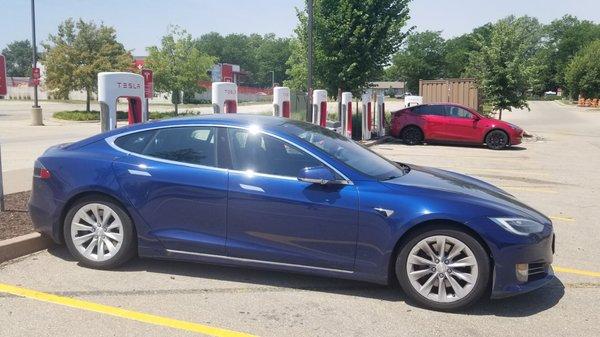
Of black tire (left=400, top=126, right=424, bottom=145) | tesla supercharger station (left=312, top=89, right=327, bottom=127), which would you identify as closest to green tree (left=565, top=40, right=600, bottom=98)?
black tire (left=400, top=126, right=424, bottom=145)

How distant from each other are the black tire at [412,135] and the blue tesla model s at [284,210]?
13.1 m

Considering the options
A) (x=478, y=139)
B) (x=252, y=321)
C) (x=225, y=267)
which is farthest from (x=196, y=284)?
(x=478, y=139)

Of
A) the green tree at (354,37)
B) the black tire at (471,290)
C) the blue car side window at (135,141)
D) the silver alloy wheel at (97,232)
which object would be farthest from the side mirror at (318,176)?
the green tree at (354,37)

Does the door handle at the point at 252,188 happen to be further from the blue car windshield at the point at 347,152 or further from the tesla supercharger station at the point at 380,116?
the tesla supercharger station at the point at 380,116

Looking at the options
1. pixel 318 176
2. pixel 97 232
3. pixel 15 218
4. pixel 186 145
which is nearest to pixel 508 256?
pixel 318 176

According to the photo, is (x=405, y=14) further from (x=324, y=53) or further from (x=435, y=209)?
(x=435, y=209)

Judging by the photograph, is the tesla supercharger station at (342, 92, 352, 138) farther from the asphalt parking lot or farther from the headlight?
the headlight

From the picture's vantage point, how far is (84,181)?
4992mm

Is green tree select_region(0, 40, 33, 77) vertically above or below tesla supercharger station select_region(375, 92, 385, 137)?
above

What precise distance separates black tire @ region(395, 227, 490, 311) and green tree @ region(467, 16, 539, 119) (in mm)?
19486

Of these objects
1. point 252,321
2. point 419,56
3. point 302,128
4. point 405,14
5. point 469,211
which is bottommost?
point 252,321

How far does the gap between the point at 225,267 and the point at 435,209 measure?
2082 millimetres

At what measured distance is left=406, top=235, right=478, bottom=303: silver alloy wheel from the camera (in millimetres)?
4172

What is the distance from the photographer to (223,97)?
9562 mm
